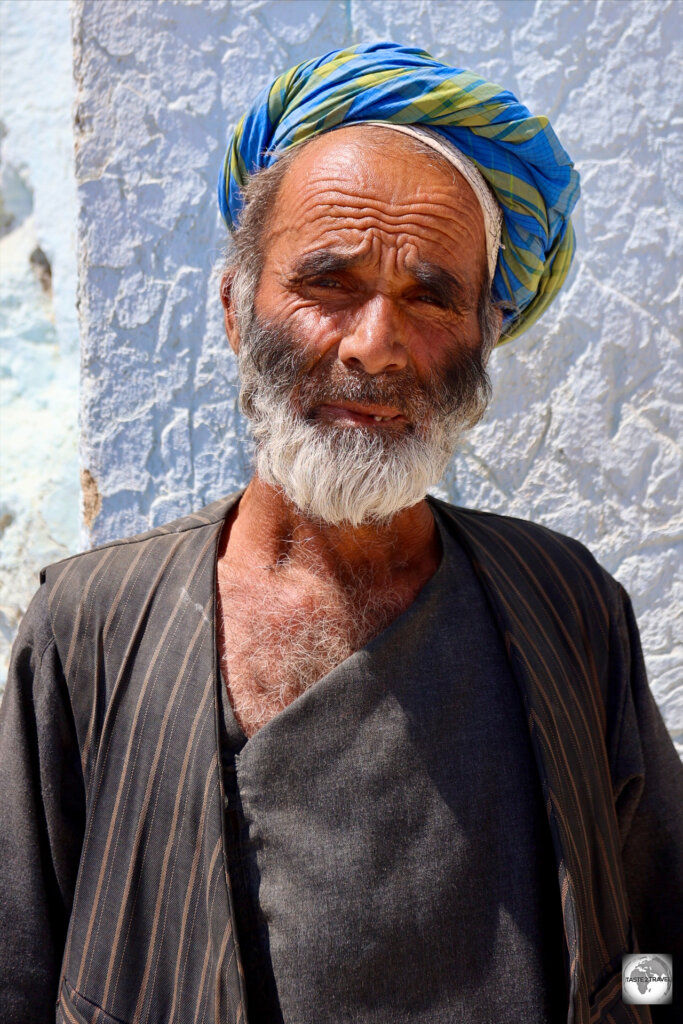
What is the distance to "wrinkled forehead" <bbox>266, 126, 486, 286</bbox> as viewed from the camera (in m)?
1.34

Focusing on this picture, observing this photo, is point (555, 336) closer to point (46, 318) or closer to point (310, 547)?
point (310, 547)

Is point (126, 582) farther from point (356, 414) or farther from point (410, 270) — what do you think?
point (410, 270)

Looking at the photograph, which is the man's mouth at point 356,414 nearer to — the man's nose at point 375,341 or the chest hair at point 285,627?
the man's nose at point 375,341

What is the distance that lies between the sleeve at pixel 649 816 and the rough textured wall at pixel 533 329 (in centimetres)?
72

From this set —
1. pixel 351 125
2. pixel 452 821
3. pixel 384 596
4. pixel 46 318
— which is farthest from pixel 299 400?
pixel 46 318

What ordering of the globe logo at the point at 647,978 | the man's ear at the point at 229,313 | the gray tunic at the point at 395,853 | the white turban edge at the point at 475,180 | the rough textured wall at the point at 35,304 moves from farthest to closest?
the rough textured wall at the point at 35,304 → the man's ear at the point at 229,313 → the white turban edge at the point at 475,180 → the globe logo at the point at 647,978 → the gray tunic at the point at 395,853

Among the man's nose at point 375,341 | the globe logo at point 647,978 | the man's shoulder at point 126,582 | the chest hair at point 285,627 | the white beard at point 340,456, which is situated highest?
the man's nose at point 375,341

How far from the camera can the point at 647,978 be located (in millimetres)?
1323

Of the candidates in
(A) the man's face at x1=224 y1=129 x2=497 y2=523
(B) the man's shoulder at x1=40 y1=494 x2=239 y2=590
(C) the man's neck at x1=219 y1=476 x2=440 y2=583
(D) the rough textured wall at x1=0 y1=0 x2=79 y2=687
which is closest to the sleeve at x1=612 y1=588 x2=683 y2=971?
(C) the man's neck at x1=219 y1=476 x2=440 y2=583

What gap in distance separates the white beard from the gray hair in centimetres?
10

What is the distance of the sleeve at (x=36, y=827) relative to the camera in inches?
47.9

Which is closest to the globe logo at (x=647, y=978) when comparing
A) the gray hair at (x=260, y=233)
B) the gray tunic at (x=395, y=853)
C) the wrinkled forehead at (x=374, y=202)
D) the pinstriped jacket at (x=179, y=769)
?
the pinstriped jacket at (x=179, y=769)

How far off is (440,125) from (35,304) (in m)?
1.45

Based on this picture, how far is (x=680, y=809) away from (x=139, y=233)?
1.74m
